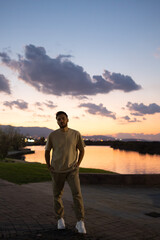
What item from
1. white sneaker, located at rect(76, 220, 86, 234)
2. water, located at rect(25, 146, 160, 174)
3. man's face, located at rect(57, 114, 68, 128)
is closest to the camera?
white sneaker, located at rect(76, 220, 86, 234)

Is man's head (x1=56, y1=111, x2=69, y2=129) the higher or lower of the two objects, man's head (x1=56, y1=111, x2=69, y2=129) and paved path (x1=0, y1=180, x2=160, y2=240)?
the higher

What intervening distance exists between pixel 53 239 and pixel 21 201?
325cm

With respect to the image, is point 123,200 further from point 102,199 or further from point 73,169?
point 73,169

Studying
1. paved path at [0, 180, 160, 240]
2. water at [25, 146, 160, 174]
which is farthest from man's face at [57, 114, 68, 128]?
water at [25, 146, 160, 174]

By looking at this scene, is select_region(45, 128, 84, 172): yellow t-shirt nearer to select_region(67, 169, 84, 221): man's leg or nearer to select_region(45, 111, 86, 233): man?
select_region(45, 111, 86, 233): man

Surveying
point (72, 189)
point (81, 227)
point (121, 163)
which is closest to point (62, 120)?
point (72, 189)

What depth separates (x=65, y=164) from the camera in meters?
4.28

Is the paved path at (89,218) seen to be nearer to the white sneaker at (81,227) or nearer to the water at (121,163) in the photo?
the white sneaker at (81,227)

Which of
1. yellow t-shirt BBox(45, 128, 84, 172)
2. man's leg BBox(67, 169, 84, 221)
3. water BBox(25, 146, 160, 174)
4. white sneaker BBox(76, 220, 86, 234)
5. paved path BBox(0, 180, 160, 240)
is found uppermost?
yellow t-shirt BBox(45, 128, 84, 172)

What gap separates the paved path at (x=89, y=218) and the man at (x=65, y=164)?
14.2 inches

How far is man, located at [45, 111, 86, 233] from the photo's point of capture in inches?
166

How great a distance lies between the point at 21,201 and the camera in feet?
22.7

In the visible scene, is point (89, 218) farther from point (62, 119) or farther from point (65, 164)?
point (62, 119)

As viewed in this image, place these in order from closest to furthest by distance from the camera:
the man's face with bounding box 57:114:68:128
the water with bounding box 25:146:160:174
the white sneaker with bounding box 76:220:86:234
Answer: the white sneaker with bounding box 76:220:86:234, the man's face with bounding box 57:114:68:128, the water with bounding box 25:146:160:174
